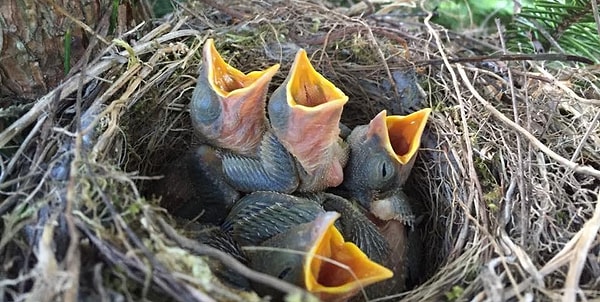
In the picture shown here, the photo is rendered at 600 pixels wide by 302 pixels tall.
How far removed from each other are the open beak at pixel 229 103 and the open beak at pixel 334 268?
306 millimetres

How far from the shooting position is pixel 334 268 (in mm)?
1099

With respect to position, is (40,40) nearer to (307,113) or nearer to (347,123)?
(307,113)

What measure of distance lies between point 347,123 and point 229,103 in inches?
19.8

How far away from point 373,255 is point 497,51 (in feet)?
2.25

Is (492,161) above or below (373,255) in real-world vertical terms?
above

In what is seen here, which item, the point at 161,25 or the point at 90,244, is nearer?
the point at 90,244

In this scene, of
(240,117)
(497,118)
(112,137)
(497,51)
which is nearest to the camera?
(112,137)

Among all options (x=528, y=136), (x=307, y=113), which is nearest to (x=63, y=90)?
(x=307, y=113)

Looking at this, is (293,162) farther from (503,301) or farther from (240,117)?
(503,301)

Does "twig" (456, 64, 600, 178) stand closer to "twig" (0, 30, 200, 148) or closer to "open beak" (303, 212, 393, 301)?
"open beak" (303, 212, 393, 301)

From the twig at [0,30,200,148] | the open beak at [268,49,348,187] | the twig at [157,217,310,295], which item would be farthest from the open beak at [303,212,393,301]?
the twig at [0,30,200,148]

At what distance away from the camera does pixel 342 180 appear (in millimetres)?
1417

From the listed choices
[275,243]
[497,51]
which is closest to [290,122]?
[275,243]

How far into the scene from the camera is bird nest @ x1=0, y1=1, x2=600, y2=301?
0.94 meters
